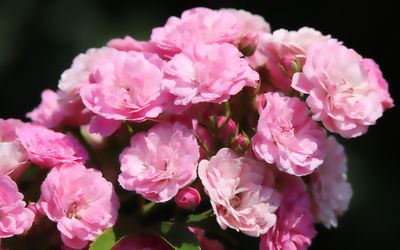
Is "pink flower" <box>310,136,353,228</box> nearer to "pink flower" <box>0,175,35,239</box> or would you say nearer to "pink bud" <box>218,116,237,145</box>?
"pink bud" <box>218,116,237,145</box>

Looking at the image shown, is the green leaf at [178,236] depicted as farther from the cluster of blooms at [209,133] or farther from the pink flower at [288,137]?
the pink flower at [288,137]

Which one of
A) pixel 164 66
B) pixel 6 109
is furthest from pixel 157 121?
pixel 6 109

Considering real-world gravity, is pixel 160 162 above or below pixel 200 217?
above

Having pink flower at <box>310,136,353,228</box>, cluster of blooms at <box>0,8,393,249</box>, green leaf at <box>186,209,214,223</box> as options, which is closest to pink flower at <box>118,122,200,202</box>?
cluster of blooms at <box>0,8,393,249</box>

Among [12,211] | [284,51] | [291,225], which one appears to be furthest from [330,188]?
[12,211]

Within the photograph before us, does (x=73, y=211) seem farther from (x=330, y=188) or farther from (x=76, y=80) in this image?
(x=330, y=188)

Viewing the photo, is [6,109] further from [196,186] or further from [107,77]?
[196,186]
